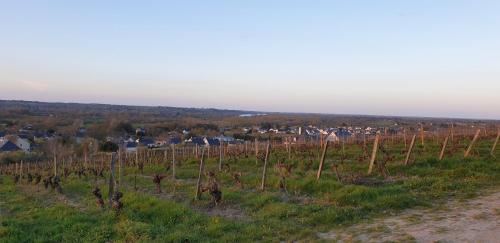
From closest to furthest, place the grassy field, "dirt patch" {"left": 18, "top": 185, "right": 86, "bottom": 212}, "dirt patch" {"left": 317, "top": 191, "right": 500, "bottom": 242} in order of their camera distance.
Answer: "dirt patch" {"left": 317, "top": 191, "right": 500, "bottom": 242} → the grassy field → "dirt patch" {"left": 18, "top": 185, "right": 86, "bottom": 212}

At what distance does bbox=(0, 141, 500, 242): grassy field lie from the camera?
1020cm

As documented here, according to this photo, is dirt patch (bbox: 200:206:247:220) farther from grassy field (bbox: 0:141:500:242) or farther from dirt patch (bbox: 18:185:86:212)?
dirt patch (bbox: 18:185:86:212)

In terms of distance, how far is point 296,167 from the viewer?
73.1ft

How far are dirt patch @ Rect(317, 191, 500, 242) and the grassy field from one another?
590mm

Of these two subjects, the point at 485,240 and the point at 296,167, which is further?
the point at 296,167

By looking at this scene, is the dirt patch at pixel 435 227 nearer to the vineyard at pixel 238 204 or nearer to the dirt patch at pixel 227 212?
the vineyard at pixel 238 204

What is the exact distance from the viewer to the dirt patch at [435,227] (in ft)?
29.0

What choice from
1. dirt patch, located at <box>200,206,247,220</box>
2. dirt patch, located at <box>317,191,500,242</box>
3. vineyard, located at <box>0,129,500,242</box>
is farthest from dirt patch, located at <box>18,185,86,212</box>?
dirt patch, located at <box>317,191,500,242</box>

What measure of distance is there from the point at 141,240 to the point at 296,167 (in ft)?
44.8

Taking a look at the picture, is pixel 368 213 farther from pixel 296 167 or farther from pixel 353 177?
pixel 296 167

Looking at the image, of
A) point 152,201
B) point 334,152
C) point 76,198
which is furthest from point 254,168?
point 152,201

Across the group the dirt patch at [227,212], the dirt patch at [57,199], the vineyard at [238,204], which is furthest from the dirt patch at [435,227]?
the dirt patch at [57,199]

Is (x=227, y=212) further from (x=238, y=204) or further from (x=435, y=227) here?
(x=435, y=227)

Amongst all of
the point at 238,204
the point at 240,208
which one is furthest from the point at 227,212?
the point at 238,204
